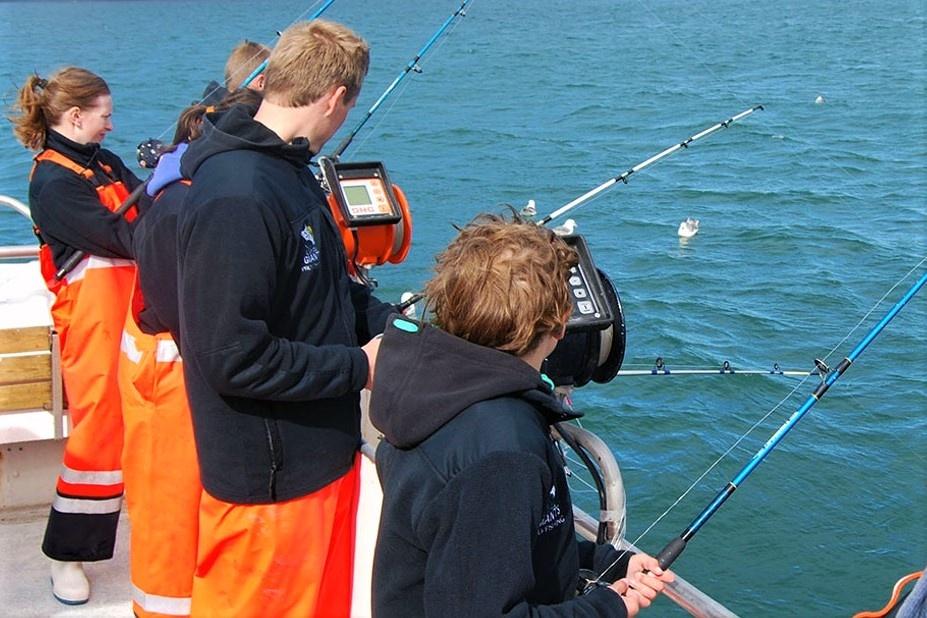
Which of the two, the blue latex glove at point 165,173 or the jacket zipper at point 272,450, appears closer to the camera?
the jacket zipper at point 272,450

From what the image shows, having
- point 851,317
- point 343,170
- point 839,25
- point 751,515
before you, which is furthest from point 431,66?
point 343,170

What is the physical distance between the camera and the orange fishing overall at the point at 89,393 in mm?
3031

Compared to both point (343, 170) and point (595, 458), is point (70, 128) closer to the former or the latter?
point (343, 170)

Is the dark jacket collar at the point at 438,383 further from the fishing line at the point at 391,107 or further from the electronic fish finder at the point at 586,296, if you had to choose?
the fishing line at the point at 391,107

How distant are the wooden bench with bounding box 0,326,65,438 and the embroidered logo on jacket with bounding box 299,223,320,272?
1697 millimetres

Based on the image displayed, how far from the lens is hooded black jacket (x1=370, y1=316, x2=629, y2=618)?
157 cm

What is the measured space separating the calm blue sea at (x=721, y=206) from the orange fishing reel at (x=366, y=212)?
4210mm

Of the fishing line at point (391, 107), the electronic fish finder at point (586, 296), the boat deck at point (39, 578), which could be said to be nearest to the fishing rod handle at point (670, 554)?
the electronic fish finder at point (586, 296)

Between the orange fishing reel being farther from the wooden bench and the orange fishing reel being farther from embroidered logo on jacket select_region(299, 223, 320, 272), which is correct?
the wooden bench

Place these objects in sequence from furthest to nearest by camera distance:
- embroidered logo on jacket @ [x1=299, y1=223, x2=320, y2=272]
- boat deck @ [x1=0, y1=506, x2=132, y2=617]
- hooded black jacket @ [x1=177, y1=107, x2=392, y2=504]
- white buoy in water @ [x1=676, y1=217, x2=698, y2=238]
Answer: white buoy in water @ [x1=676, y1=217, x2=698, y2=238] → boat deck @ [x1=0, y1=506, x2=132, y2=617] → embroidered logo on jacket @ [x1=299, y1=223, x2=320, y2=272] → hooded black jacket @ [x1=177, y1=107, x2=392, y2=504]

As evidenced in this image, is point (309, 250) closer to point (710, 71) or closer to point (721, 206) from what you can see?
point (721, 206)

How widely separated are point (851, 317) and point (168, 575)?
9.06 metres

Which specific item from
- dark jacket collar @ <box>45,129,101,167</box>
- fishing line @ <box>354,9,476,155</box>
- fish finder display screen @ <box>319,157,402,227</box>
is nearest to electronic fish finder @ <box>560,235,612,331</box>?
fish finder display screen @ <box>319,157,402,227</box>

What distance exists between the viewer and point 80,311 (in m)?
3.04
